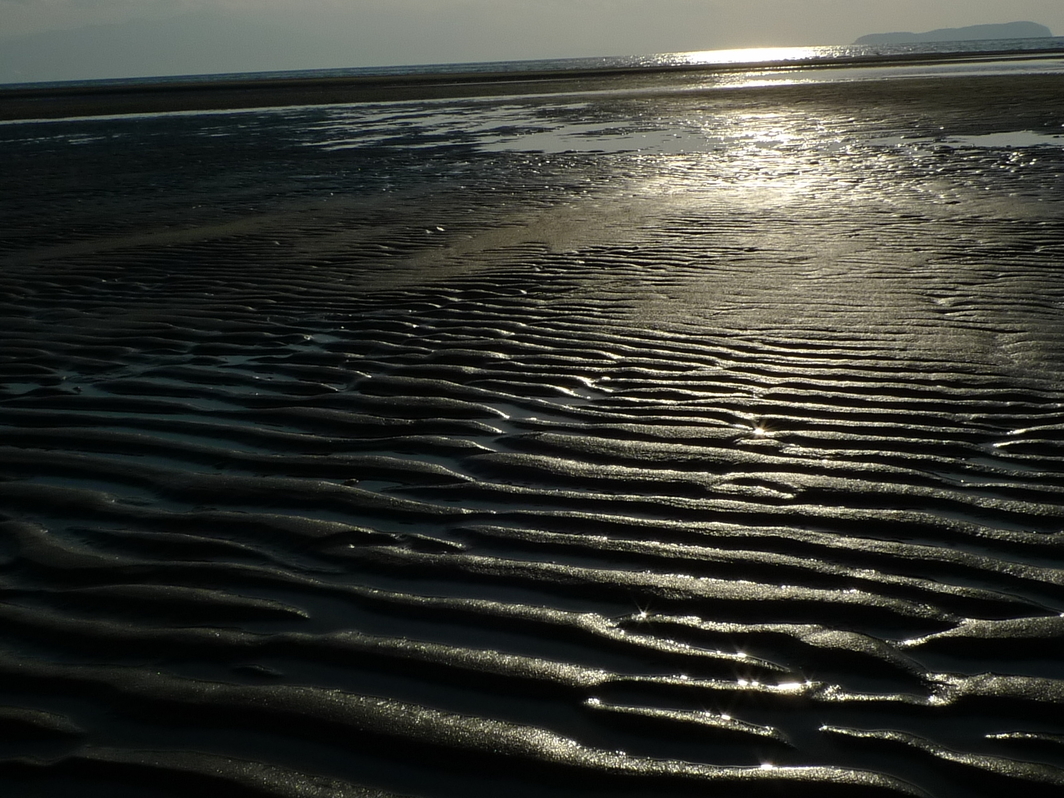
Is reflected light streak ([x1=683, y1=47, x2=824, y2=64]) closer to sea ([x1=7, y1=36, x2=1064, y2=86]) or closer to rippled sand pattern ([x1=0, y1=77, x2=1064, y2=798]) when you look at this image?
sea ([x1=7, y1=36, x2=1064, y2=86])

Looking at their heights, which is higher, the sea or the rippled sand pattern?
the sea

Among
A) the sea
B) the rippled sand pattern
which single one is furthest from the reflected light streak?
the rippled sand pattern

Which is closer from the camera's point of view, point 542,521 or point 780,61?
point 542,521

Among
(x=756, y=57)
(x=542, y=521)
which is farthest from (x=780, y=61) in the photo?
(x=542, y=521)

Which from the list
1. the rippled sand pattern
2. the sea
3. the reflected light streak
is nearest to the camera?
the rippled sand pattern

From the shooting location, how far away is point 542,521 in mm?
3123

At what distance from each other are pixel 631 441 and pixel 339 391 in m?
1.56

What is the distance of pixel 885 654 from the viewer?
233cm

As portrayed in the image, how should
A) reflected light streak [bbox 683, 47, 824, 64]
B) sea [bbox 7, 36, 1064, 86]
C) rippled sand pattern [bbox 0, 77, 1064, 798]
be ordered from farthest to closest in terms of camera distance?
reflected light streak [bbox 683, 47, 824, 64], sea [bbox 7, 36, 1064, 86], rippled sand pattern [bbox 0, 77, 1064, 798]

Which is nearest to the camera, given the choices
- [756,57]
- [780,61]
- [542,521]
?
[542,521]

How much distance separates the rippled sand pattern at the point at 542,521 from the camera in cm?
209

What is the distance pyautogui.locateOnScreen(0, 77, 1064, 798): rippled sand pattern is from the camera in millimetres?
2086

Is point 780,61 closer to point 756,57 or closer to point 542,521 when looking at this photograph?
point 756,57

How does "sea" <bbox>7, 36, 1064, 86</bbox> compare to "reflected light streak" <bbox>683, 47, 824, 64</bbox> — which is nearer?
"sea" <bbox>7, 36, 1064, 86</bbox>
